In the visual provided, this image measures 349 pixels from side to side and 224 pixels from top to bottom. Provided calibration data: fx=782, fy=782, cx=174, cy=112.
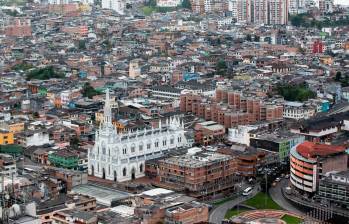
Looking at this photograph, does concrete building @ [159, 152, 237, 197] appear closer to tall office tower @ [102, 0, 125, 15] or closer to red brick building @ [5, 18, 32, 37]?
red brick building @ [5, 18, 32, 37]

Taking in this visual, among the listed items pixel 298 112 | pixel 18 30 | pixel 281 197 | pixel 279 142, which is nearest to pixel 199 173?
pixel 281 197

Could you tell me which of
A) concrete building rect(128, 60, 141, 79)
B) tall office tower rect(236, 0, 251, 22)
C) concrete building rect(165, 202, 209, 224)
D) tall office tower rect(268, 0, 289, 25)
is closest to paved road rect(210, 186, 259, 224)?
concrete building rect(165, 202, 209, 224)

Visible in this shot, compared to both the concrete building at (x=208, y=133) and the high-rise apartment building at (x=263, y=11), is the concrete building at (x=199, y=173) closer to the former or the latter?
the concrete building at (x=208, y=133)

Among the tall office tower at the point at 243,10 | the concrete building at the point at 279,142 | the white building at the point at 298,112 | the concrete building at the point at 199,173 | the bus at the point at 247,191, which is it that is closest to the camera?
the concrete building at the point at 199,173

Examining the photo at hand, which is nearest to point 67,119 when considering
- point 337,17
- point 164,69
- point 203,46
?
point 164,69

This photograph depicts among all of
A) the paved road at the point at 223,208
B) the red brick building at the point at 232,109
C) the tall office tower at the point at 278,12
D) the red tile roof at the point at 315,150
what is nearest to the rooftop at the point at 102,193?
the paved road at the point at 223,208

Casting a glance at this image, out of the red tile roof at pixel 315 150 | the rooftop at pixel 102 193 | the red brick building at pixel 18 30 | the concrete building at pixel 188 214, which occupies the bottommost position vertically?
the rooftop at pixel 102 193
